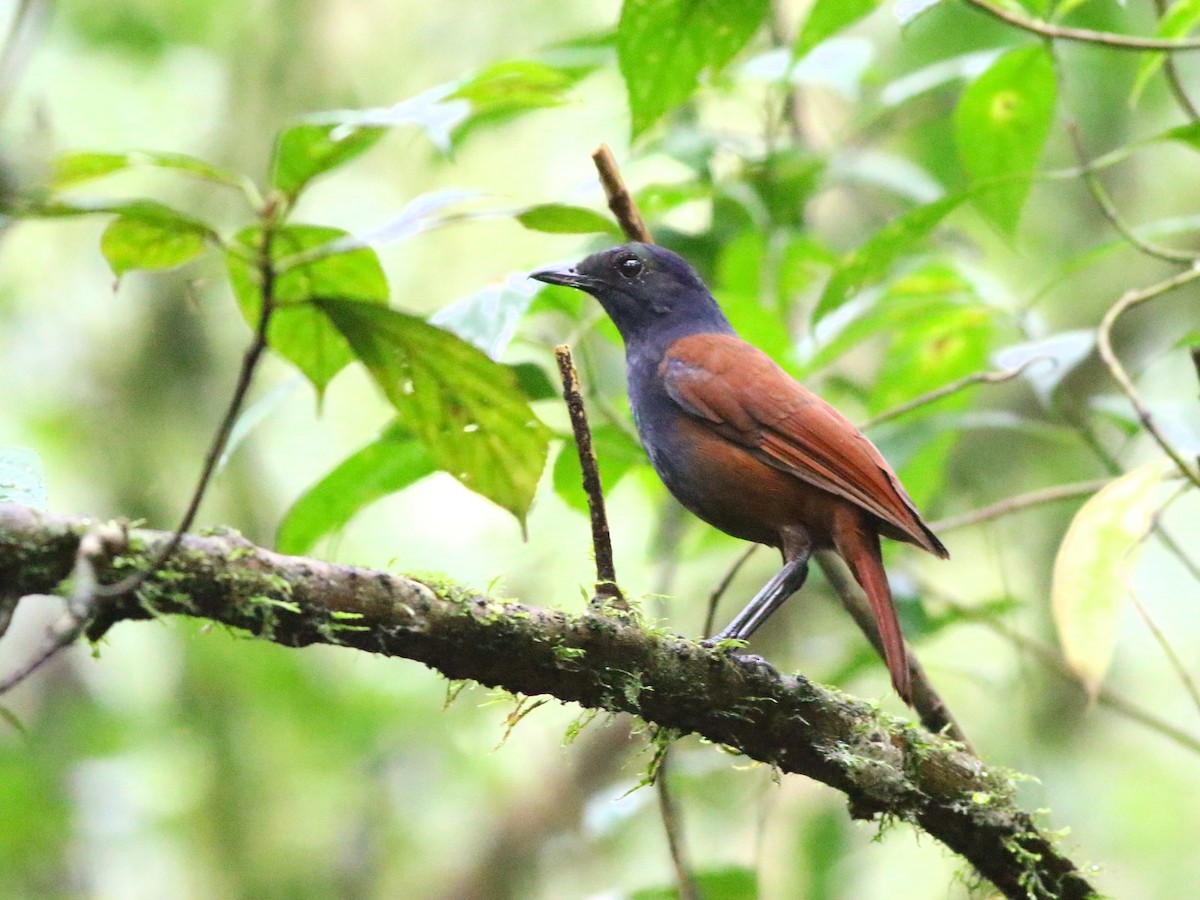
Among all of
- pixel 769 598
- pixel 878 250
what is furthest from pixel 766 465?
pixel 878 250

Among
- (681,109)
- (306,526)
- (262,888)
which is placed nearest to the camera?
(306,526)

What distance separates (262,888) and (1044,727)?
4.16 meters

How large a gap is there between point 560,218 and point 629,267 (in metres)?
1.54

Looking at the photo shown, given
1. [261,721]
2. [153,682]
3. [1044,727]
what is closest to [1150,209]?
[1044,727]

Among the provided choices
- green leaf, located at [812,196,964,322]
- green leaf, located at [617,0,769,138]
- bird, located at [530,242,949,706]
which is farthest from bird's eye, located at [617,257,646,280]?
green leaf, located at [617,0,769,138]

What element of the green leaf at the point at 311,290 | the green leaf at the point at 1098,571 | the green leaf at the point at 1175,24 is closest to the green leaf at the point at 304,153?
the green leaf at the point at 311,290

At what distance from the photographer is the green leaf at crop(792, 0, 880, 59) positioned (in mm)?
3064

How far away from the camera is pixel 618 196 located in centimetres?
332

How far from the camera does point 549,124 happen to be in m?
8.94

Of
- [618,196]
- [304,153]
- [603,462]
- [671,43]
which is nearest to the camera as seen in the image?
[304,153]

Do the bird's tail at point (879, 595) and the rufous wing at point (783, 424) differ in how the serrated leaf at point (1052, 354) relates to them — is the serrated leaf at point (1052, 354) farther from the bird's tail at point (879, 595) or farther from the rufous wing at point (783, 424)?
the bird's tail at point (879, 595)

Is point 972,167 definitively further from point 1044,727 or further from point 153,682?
point 153,682

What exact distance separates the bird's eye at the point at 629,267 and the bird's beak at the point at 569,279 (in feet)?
0.30

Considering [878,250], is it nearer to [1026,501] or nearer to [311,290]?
[1026,501]
